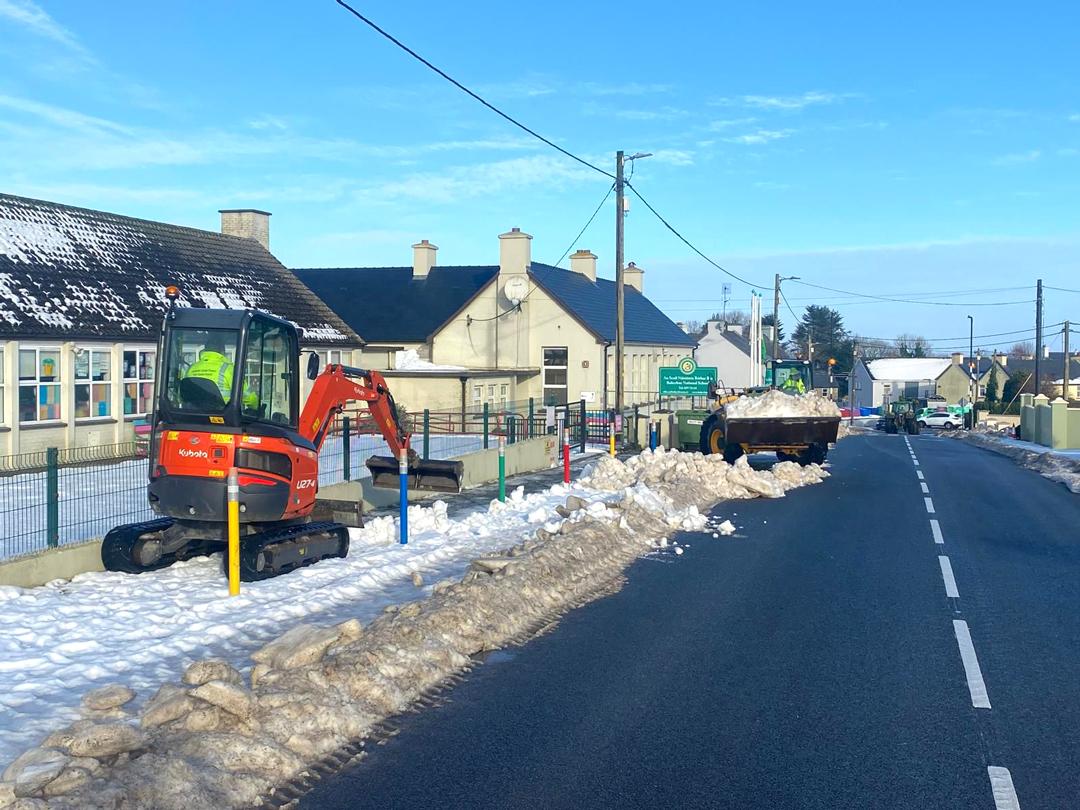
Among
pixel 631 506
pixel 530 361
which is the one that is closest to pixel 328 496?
pixel 631 506

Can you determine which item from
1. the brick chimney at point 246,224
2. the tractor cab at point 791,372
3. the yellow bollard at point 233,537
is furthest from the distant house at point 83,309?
the tractor cab at point 791,372

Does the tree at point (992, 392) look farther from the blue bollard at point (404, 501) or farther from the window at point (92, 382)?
the blue bollard at point (404, 501)

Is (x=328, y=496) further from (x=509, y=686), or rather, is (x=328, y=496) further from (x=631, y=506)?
(x=509, y=686)

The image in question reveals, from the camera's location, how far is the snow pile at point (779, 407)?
25.0 m

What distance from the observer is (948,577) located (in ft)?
41.4

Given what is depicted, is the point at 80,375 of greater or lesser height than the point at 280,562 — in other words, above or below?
above

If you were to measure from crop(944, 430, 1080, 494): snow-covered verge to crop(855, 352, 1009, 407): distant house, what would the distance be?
56.4 meters

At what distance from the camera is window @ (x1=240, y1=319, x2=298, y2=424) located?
38.0 feet

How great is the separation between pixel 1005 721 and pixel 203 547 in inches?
354

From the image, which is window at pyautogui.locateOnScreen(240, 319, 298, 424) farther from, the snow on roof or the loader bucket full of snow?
the snow on roof

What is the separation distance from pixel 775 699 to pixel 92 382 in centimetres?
1935

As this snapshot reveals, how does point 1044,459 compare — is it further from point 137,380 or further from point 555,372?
point 137,380

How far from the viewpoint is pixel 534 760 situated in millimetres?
6500

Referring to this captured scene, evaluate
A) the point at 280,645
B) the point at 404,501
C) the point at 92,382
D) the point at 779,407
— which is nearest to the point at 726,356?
the point at 779,407
